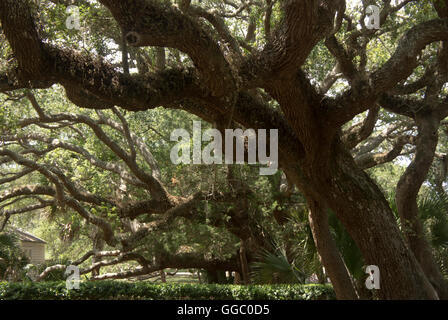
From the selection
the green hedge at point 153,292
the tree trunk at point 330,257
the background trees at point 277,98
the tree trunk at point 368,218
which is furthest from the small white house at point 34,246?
the tree trunk at point 368,218

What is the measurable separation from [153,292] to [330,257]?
3.79m

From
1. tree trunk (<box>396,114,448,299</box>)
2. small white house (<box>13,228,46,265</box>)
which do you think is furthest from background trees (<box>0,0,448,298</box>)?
small white house (<box>13,228,46,265</box>)

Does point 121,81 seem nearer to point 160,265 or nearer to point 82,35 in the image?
point 82,35

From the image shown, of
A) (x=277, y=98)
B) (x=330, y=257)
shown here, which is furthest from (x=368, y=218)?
(x=277, y=98)

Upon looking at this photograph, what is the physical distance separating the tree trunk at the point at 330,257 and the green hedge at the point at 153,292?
6.18 ft

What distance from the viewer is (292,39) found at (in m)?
4.51

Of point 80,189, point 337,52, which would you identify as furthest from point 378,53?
point 80,189

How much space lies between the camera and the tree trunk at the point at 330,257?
19.9 feet

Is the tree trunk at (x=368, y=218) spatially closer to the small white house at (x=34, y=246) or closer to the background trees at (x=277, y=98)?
the background trees at (x=277, y=98)

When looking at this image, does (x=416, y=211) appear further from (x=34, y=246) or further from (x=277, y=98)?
(x=34, y=246)

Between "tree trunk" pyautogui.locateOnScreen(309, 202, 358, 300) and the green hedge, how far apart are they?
1.88 m

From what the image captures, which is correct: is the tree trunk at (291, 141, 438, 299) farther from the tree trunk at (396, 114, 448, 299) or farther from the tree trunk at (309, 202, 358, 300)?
the tree trunk at (396, 114, 448, 299)

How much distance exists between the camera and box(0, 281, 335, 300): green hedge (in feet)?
25.3

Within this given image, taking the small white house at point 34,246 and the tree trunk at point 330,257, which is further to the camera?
the small white house at point 34,246
